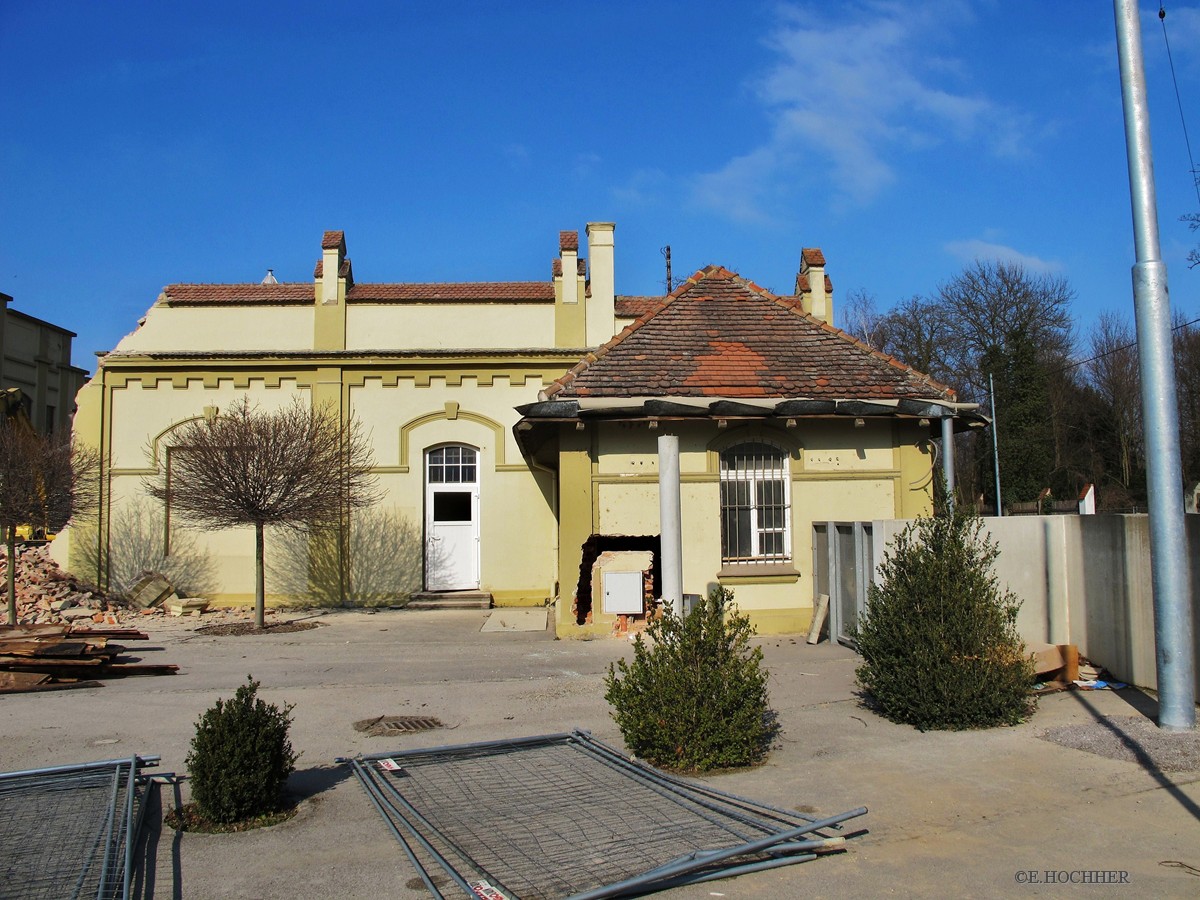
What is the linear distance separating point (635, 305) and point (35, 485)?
12.1m

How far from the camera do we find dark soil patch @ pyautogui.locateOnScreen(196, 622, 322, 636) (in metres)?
15.7

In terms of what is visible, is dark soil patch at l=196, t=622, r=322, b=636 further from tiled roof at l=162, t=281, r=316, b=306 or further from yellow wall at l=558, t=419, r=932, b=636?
tiled roof at l=162, t=281, r=316, b=306

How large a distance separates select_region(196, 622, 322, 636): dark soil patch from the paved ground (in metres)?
3.08

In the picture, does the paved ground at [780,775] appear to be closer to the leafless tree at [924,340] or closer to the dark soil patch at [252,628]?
the dark soil patch at [252,628]

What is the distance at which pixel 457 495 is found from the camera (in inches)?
777

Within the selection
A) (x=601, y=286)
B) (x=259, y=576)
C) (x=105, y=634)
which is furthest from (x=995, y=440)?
(x=105, y=634)

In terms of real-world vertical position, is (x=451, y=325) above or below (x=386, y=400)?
above

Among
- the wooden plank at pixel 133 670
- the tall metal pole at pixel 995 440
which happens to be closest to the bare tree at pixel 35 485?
the wooden plank at pixel 133 670

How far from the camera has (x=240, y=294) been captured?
66.4 feet

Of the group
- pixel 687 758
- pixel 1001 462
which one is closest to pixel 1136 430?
pixel 1001 462

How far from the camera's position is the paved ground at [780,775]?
482cm

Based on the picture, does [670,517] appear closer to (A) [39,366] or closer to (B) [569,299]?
(B) [569,299]

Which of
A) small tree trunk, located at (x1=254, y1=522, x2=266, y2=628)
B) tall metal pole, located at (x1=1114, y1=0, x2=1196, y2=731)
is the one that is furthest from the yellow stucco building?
tall metal pole, located at (x1=1114, y1=0, x2=1196, y2=731)

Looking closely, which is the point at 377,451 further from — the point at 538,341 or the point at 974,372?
the point at 974,372
